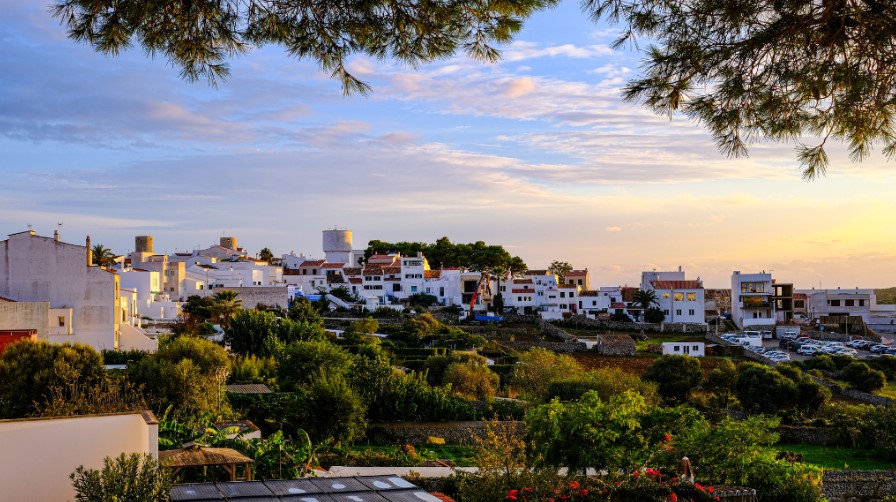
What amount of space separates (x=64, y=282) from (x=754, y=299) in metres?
52.2

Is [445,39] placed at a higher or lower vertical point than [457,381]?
higher

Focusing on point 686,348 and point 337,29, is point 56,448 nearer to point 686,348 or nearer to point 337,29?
point 337,29

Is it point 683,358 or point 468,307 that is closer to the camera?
point 683,358

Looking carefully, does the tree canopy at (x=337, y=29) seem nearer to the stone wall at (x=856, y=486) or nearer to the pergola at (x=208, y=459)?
the pergola at (x=208, y=459)

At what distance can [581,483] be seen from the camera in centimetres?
962

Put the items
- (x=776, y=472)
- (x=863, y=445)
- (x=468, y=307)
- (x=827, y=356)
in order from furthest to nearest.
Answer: (x=468, y=307), (x=827, y=356), (x=863, y=445), (x=776, y=472)

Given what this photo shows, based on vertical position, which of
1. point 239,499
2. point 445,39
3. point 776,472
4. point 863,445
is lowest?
point 863,445

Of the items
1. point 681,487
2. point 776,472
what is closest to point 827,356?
point 776,472

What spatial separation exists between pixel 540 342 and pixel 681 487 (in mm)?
43828

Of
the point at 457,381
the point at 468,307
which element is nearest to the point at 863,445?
the point at 457,381

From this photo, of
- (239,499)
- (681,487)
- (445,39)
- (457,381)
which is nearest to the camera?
(239,499)

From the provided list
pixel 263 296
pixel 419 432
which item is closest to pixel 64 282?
pixel 419 432

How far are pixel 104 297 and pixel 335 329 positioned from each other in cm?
2253

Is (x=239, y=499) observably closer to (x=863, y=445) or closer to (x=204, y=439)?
(x=204, y=439)
